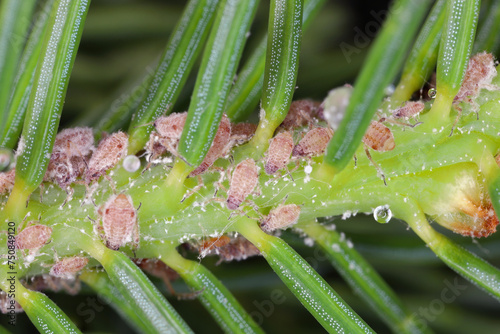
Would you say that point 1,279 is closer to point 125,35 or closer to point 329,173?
point 329,173

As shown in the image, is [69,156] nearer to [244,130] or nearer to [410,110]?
[244,130]

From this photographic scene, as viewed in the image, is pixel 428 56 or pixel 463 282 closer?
pixel 428 56

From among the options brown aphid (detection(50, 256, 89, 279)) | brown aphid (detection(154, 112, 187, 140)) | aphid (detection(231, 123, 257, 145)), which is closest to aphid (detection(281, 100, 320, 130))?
aphid (detection(231, 123, 257, 145))

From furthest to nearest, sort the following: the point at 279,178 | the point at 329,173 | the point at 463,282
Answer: the point at 463,282, the point at 279,178, the point at 329,173

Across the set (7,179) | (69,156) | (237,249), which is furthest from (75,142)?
(237,249)

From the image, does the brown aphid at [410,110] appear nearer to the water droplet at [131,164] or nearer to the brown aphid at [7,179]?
the water droplet at [131,164]

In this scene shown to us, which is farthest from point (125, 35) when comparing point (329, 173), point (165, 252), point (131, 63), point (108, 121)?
point (329, 173)
